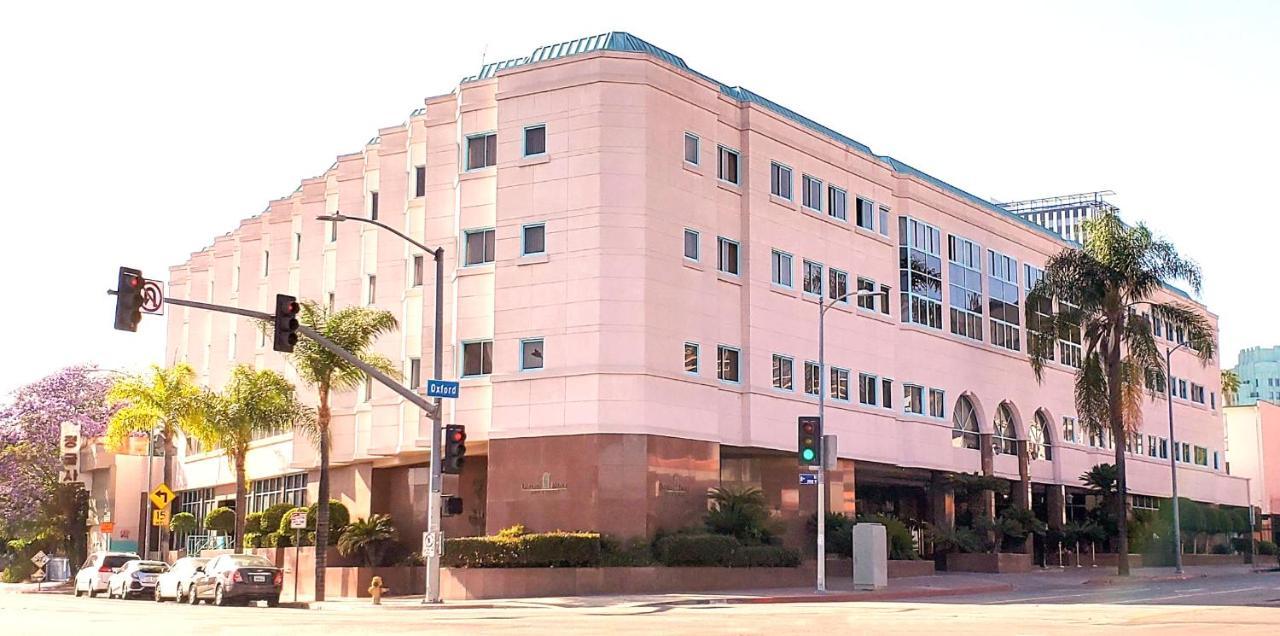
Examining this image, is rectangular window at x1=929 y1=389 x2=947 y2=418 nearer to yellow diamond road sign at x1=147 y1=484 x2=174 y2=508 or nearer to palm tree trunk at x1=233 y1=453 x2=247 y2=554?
palm tree trunk at x1=233 y1=453 x2=247 y2=554

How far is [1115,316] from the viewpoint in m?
59.6

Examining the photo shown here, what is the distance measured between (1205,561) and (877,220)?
121 feet

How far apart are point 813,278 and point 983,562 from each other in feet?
47.8

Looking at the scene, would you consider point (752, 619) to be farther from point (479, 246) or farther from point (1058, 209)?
point (1058, 209)

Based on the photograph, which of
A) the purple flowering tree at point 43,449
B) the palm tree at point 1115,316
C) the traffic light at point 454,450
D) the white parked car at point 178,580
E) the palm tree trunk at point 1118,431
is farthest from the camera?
the purple flowering tree at point 43,449

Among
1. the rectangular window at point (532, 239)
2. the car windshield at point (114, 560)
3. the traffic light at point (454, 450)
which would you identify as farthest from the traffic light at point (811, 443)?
the car windshield at point (114, 560)

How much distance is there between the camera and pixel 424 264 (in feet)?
167

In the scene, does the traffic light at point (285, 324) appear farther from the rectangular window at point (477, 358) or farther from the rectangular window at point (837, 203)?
the rectangular window at point (837, 203)

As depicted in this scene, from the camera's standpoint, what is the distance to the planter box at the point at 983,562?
5894 centimetres

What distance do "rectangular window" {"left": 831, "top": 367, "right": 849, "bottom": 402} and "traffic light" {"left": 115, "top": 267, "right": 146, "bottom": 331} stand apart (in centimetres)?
3193

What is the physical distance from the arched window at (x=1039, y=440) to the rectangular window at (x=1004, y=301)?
13.9 feet

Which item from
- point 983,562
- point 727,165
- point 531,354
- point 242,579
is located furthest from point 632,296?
point 983,562

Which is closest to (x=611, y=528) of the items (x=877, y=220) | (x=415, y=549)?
(x=415, y=549)

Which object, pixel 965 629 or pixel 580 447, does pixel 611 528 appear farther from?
pixel 965 629
